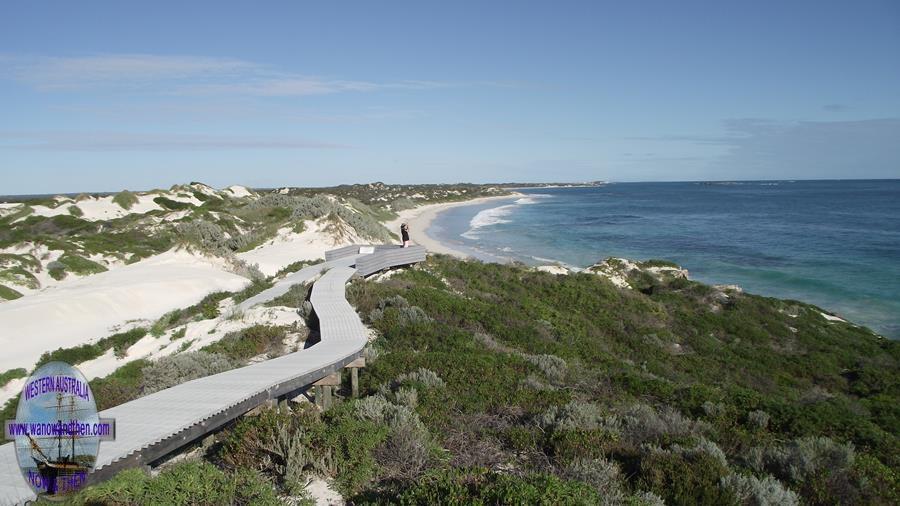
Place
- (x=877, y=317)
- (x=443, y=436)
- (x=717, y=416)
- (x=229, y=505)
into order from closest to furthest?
(x=229, y=505)
(x=443, y=436)
(x=717, y=416)
(x=877, y=317)

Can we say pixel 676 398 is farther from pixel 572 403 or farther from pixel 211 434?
pixel 211 434

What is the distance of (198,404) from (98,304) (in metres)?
14.0

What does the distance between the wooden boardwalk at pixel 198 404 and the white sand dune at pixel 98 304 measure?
9.37m

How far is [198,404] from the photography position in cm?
631

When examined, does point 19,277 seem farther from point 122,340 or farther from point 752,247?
point 752,247

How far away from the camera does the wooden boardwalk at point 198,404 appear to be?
4.84 m

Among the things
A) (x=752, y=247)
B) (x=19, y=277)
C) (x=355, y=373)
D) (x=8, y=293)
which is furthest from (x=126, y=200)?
(x=752, y=247)

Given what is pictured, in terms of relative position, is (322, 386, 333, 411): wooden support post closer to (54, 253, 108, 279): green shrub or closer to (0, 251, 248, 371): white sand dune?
(0, 251, 248, 371): white sand dune

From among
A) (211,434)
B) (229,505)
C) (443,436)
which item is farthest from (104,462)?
(443,436)

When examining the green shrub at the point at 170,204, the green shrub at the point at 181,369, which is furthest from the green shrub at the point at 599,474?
the green shrub at the point at 170,204

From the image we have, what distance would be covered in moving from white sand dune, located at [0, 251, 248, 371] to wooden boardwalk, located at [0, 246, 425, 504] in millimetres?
9367

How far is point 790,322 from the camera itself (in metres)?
18.9

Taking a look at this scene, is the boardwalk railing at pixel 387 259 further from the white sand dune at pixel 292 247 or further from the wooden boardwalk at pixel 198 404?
the white sand dune at pixel 292 247

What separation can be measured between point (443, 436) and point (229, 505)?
2.57 m
